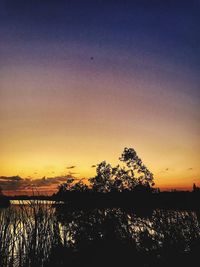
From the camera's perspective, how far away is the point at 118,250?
12.0 metres

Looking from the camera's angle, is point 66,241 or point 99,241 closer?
point 66,241

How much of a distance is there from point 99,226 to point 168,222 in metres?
4.44

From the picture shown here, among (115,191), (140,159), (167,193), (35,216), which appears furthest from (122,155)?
(35,216)

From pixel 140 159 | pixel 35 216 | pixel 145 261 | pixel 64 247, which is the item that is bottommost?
pixel 145 261

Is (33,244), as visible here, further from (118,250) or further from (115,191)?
(115,191)

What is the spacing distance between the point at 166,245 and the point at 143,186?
39.8 metres

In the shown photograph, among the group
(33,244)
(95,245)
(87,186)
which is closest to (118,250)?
(95,245)

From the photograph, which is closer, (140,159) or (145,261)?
(145,261)

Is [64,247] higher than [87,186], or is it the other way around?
[87,186]

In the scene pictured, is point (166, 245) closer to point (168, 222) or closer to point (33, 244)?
point (168, 222)

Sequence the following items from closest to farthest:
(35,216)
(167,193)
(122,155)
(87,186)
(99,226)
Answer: (35,216) < (99,226) < (167,193) < (87,186) < (122,155)

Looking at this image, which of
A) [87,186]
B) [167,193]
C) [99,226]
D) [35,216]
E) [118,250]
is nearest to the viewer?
[35,216]

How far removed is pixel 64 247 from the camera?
11.0m

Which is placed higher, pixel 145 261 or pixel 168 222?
pixel 168 222
